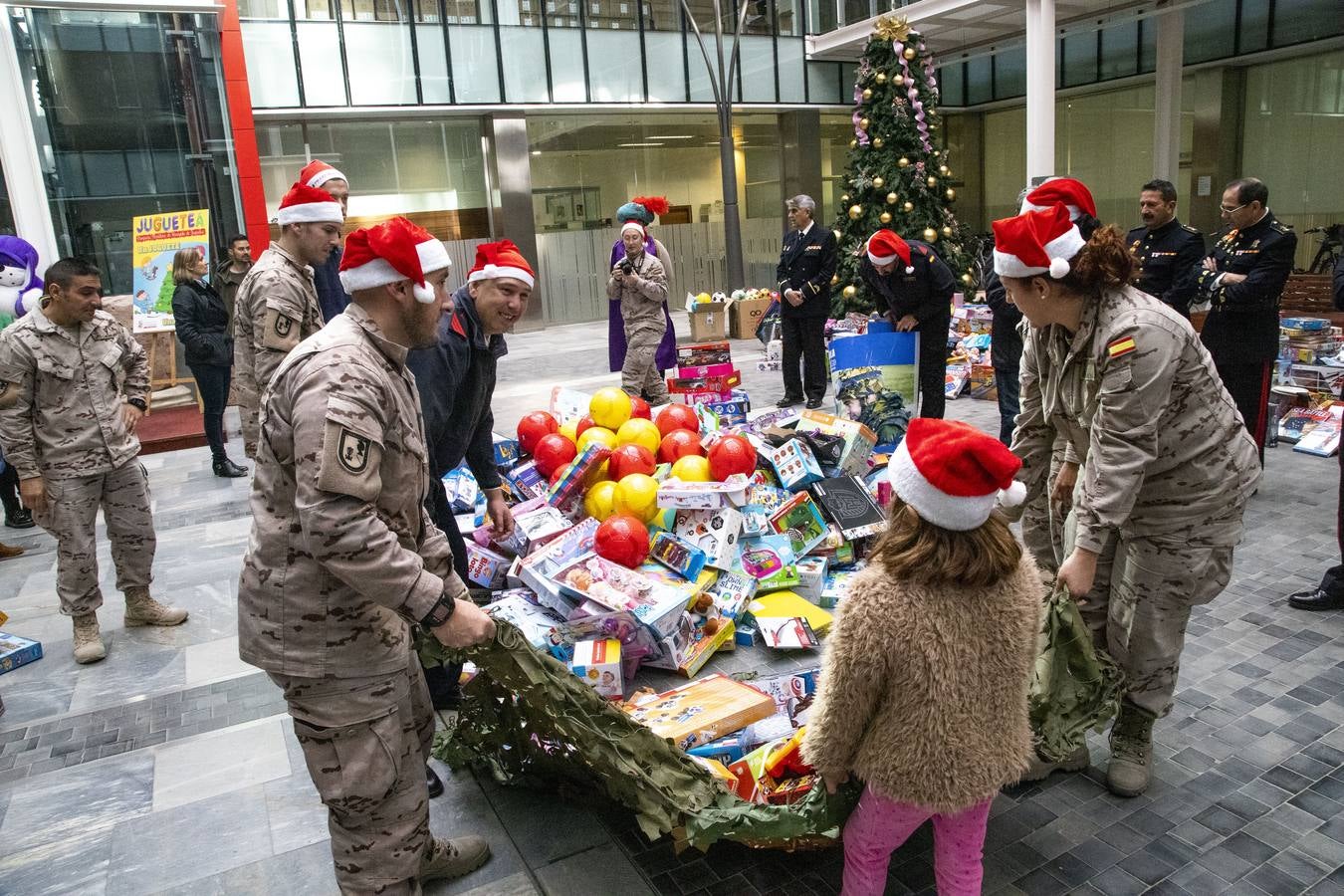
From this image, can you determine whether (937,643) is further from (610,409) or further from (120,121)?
(120,121)

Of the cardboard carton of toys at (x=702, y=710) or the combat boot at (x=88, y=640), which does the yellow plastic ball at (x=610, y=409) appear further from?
the combat boot at (x=88, y=640)

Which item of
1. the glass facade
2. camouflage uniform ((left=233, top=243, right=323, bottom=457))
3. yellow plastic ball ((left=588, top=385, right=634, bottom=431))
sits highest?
the glass facade

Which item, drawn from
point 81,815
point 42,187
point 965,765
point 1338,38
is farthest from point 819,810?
point 1338,38

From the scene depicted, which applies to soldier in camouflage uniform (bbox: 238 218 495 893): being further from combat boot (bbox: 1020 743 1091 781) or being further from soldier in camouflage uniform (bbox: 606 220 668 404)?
soldier in camouflage uniform (bbox: 606 220 668 404)

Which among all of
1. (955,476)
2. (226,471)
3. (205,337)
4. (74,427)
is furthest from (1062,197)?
(226,471)

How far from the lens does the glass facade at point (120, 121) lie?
1127 cm

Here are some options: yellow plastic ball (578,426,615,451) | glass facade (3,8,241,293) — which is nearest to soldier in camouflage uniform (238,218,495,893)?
yellow plastic ball (578,426,615,451)

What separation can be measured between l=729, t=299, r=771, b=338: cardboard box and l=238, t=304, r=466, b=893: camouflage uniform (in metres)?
12.5

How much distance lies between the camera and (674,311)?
19.6m

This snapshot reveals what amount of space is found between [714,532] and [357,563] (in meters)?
2.78

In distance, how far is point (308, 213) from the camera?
14.9 ft

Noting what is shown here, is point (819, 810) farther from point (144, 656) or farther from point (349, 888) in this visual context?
point (144, 656)

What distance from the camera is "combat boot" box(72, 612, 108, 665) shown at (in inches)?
185

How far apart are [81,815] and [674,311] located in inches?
666
